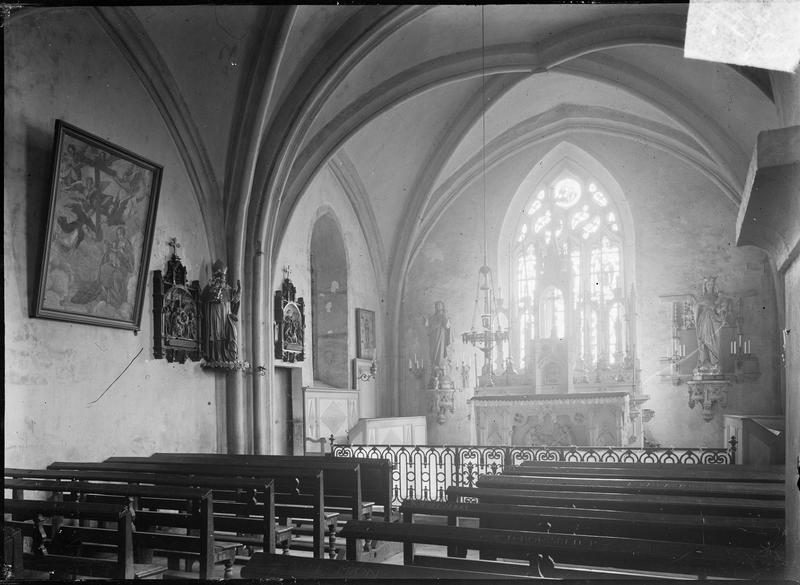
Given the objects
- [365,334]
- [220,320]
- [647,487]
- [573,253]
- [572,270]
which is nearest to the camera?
[647,487]

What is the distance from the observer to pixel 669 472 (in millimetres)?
6648

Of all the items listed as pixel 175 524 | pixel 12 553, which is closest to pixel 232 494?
pixel 175 524

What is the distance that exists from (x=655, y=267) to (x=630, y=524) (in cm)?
1276

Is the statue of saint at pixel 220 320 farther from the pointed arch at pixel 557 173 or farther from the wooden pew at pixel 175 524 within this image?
the pointed arch at pixel 557 173

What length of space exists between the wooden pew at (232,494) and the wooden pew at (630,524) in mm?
1481

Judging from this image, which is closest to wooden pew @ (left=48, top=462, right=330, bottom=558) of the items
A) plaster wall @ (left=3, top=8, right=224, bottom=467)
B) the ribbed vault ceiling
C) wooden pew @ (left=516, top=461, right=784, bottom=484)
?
plaster wall @ (left=3, top=8, right=224, bottom=467)

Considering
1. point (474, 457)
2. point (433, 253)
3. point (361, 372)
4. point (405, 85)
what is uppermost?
point (405, 85)

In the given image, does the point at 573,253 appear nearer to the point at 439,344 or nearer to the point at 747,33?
the point at 439,344

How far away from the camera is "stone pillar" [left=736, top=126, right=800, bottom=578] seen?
86.7 inches

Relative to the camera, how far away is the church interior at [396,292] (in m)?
4.41

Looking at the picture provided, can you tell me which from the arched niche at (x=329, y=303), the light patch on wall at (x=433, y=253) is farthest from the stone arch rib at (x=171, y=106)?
the light patch on wall at (x=433, y=253)

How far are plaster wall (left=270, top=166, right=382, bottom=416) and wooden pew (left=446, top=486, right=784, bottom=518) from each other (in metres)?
8.12

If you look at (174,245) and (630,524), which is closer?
(630,524)

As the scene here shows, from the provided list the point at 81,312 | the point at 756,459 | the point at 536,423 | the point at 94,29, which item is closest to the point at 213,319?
the point at 81,312
